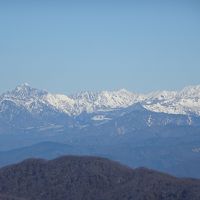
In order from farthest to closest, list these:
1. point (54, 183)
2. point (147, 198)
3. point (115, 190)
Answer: point (54, 183), point (115, 190), point (147, 198)

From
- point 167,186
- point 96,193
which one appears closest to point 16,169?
point 96,193

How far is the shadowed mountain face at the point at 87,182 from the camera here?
383 ft

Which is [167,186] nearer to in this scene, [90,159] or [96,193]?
[96,193]

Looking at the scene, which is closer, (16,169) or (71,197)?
(71,197)

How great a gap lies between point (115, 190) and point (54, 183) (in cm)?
1294

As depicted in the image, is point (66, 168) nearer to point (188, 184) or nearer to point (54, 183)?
point (54, 183)

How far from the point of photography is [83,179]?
428 feet

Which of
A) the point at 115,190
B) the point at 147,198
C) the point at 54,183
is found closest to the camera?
the point at 147,198

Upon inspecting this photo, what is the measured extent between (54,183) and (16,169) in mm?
10152

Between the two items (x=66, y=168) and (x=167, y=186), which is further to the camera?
(x=66, y=168)

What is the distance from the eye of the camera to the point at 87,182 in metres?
129

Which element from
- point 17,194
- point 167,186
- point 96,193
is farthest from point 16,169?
point 167,186

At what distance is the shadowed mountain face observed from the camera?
11669 cm

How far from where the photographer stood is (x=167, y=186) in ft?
388
